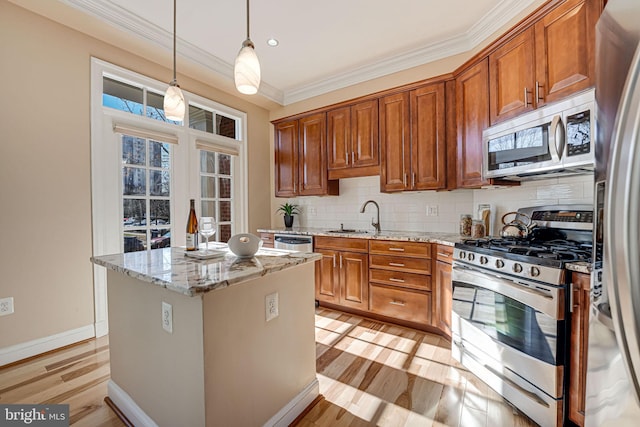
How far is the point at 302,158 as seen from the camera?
12.7 feet

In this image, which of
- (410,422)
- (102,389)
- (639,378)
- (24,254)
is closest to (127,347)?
(102,389)

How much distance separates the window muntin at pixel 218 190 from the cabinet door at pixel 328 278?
1.39 m

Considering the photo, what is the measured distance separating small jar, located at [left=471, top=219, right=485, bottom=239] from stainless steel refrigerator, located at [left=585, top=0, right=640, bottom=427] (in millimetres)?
2157

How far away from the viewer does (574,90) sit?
5.62ft

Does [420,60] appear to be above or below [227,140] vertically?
above

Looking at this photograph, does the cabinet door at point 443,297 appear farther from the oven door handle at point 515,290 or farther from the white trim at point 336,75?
Result: the white trim at point 336,75

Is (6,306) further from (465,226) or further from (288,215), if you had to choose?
(465,226)

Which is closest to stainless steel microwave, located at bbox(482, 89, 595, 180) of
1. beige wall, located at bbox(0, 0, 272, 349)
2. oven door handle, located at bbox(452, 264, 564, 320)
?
oven door handle, located at bbox(452, 264, 564, 320)

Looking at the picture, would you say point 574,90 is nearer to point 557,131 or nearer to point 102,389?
point 557,131

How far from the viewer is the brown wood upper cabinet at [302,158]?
3701mm

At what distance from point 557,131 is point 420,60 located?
182 centimetres

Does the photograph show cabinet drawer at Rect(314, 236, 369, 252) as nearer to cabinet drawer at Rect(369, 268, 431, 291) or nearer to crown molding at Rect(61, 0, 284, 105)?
cabinet drawer at Rect(369, 268, 431, 291)

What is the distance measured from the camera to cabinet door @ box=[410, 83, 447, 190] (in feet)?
9.23

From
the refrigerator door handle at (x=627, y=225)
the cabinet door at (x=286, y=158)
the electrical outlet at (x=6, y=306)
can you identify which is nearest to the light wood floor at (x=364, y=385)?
the electrical outlet at (x=6, y=306)
